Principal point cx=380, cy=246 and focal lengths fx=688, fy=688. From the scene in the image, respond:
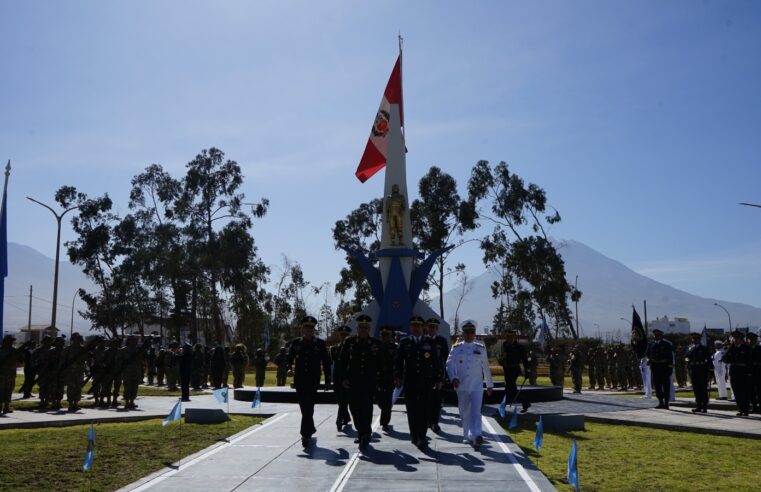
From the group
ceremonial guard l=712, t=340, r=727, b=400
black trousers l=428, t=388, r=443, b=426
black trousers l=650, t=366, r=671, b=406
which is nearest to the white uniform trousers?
black trousers l=428, t=388, r=443, b=426

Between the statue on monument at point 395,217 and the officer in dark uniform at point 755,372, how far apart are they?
585 inches

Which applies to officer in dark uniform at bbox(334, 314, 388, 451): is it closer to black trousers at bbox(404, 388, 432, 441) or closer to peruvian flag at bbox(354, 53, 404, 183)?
black trousers at bbox(404, 388, 432, 441)

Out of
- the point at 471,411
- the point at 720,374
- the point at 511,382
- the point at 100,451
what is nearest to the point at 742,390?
the point at 511,382

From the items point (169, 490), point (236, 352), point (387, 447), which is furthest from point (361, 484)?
point (236, 352)

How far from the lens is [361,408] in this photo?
1001 centimetres

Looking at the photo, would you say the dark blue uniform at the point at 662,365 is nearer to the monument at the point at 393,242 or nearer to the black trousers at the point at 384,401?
the black trousers at the point at 384,401

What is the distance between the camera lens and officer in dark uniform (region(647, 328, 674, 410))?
15.9m

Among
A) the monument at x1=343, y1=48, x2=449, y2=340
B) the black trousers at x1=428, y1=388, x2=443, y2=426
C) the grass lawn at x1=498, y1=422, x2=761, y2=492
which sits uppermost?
the monument at x1=343, y1=48, x2=449, y2=340

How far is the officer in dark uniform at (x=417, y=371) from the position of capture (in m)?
10.3

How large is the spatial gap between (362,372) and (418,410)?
100 centimetres

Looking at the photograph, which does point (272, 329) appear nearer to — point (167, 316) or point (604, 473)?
point (167, 316)

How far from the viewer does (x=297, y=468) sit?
8.23m

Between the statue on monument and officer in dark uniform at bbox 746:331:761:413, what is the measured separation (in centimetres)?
1485

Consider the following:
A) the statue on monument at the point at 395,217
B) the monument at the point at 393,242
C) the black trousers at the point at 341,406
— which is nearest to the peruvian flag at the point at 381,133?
the monument at the point at 393,242
